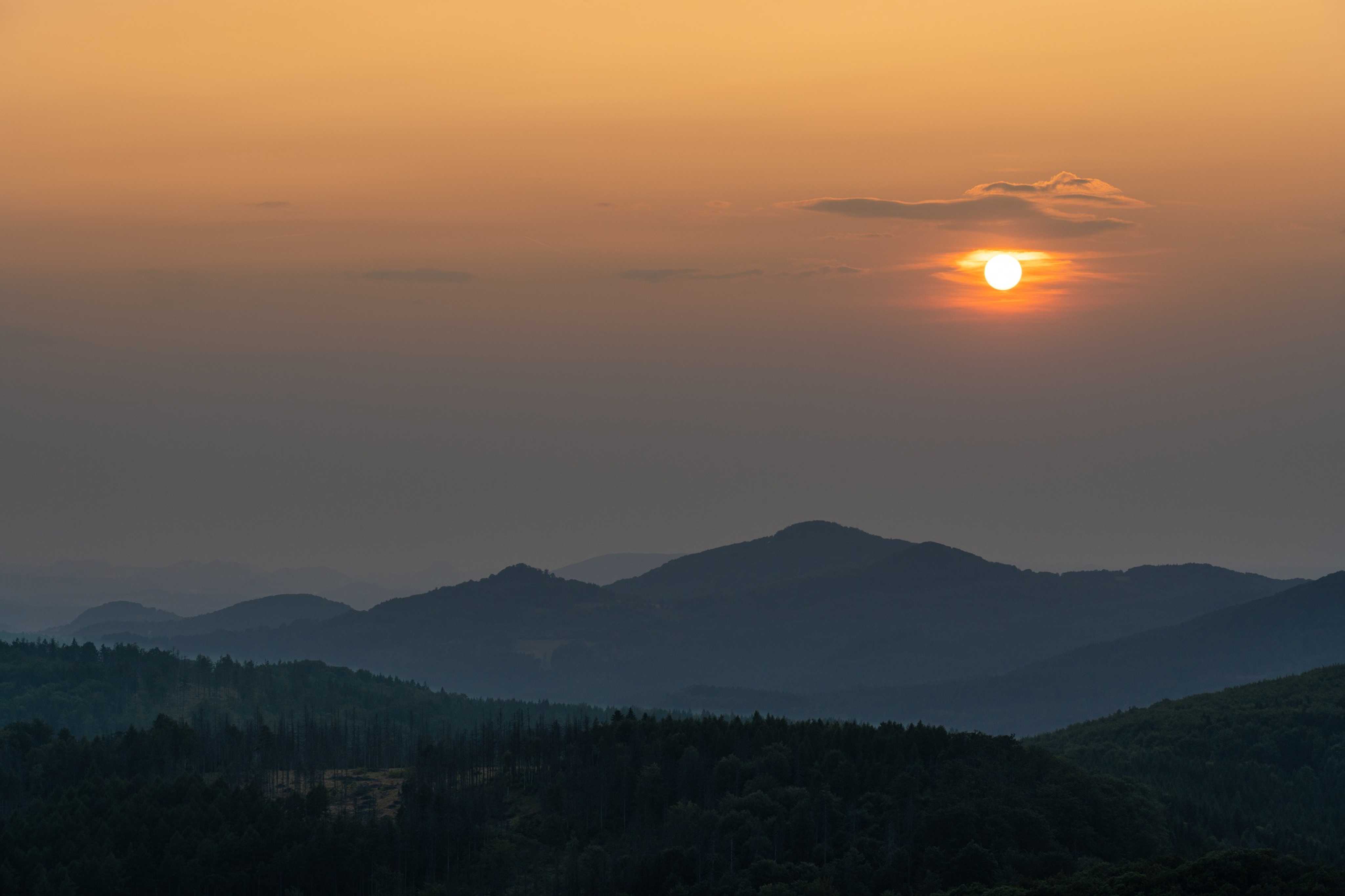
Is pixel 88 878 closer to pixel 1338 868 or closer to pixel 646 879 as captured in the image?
pixel 646 879

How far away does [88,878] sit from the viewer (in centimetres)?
19850

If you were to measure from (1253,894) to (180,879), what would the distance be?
12928 centimetres

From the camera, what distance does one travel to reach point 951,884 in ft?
645

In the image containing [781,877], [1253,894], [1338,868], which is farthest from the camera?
[781,877]

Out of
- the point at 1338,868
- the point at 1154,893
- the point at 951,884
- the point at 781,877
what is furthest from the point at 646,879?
the point at 1338,868

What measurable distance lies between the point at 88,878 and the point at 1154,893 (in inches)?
5127

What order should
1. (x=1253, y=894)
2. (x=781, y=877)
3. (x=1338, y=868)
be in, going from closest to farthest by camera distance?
(x=1253, y=894) < (x=1338, y=868) < (x=781, y=877)

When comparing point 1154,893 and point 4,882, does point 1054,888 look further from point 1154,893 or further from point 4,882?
point 4,882

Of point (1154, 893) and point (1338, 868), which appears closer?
point (1154, 893)

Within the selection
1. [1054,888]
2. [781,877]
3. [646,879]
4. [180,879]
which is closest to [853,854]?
[781,877]

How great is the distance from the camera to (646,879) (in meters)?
197

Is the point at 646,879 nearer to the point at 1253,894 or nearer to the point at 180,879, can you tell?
the point at 180,879

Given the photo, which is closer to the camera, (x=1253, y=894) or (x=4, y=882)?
(x=1253, y=894)

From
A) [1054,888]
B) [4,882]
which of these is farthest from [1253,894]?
[4,882]
